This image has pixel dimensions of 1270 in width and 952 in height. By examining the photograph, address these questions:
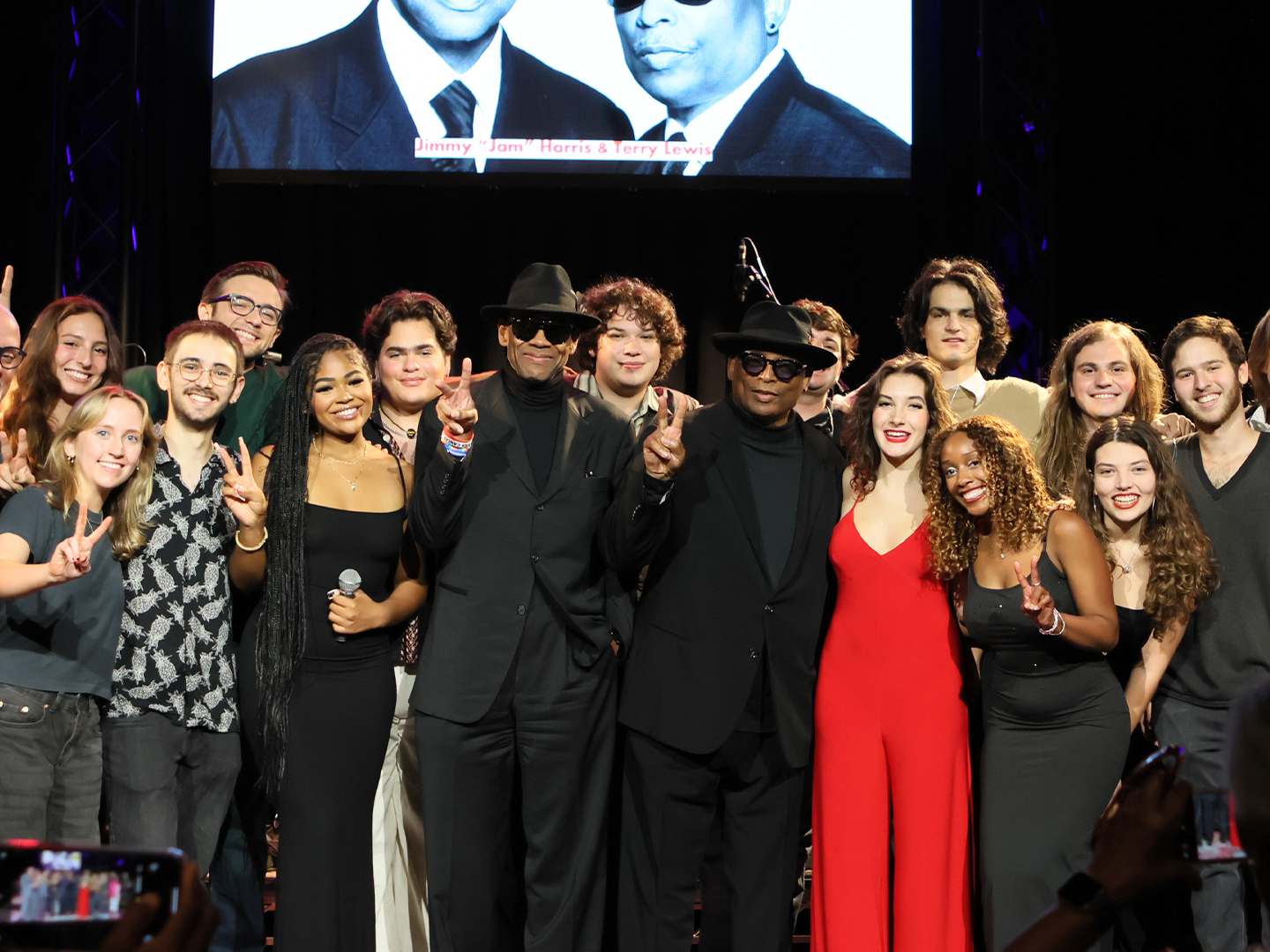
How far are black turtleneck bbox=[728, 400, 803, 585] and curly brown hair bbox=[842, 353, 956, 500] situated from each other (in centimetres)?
17

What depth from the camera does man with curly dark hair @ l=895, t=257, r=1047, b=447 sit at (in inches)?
168

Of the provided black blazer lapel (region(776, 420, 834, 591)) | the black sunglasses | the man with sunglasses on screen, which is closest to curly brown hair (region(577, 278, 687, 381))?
black blazer lapel (region(776, 420, 834, 591))

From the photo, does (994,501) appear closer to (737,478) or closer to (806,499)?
(806,499)

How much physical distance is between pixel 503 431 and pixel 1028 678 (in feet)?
5.30

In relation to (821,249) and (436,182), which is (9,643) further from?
(821,249)

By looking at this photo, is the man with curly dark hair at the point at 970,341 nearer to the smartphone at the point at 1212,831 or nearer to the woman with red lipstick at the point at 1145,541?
the woman with red lipstick at the point at 1145,541

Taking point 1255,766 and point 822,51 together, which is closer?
point 1255,766

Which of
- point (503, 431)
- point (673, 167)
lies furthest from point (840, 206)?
point (503, 431)

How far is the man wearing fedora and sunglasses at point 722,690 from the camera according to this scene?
3.33 meters

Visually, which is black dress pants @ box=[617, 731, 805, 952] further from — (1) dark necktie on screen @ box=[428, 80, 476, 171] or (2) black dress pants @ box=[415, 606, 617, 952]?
(1) dark necktie on screen @ box=[428, 80, 476, 171]

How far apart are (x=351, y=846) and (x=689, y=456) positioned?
1453 mm

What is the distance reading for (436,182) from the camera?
21.5 ft

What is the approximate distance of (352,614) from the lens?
3.30 meters

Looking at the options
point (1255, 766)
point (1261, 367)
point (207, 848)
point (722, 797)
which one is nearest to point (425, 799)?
point (207, 848)
